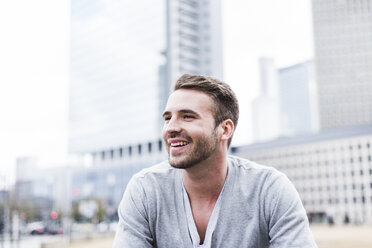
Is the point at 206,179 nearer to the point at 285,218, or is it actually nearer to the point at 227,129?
the point at 227,129

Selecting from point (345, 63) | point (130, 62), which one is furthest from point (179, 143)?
point (345, 63)

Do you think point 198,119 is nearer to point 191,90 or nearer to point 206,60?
point 191,90

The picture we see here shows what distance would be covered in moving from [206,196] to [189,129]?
1.13ft

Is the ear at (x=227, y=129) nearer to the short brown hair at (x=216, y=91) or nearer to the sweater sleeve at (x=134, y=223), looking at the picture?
the short brown hair at (x=216, y=91)

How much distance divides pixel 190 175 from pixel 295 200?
0.48 m

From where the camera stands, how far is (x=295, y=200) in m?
1.97

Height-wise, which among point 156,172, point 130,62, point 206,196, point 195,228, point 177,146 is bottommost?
point 195,228

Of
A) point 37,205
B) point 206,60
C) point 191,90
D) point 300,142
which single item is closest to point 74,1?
point 206,60

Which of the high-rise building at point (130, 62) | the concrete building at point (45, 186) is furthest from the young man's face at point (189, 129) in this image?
the concrete building at point (45, 186)

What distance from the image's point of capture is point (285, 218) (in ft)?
6.28

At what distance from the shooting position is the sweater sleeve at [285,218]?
6.16 ft

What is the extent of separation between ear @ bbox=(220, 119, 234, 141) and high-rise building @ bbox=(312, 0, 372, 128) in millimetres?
125574

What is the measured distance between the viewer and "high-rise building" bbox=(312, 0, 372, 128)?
12156 cm

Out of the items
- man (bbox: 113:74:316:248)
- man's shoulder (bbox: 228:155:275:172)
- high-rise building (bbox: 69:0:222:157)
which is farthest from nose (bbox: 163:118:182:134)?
high-rise building (bbox: 69:0:222:157)
